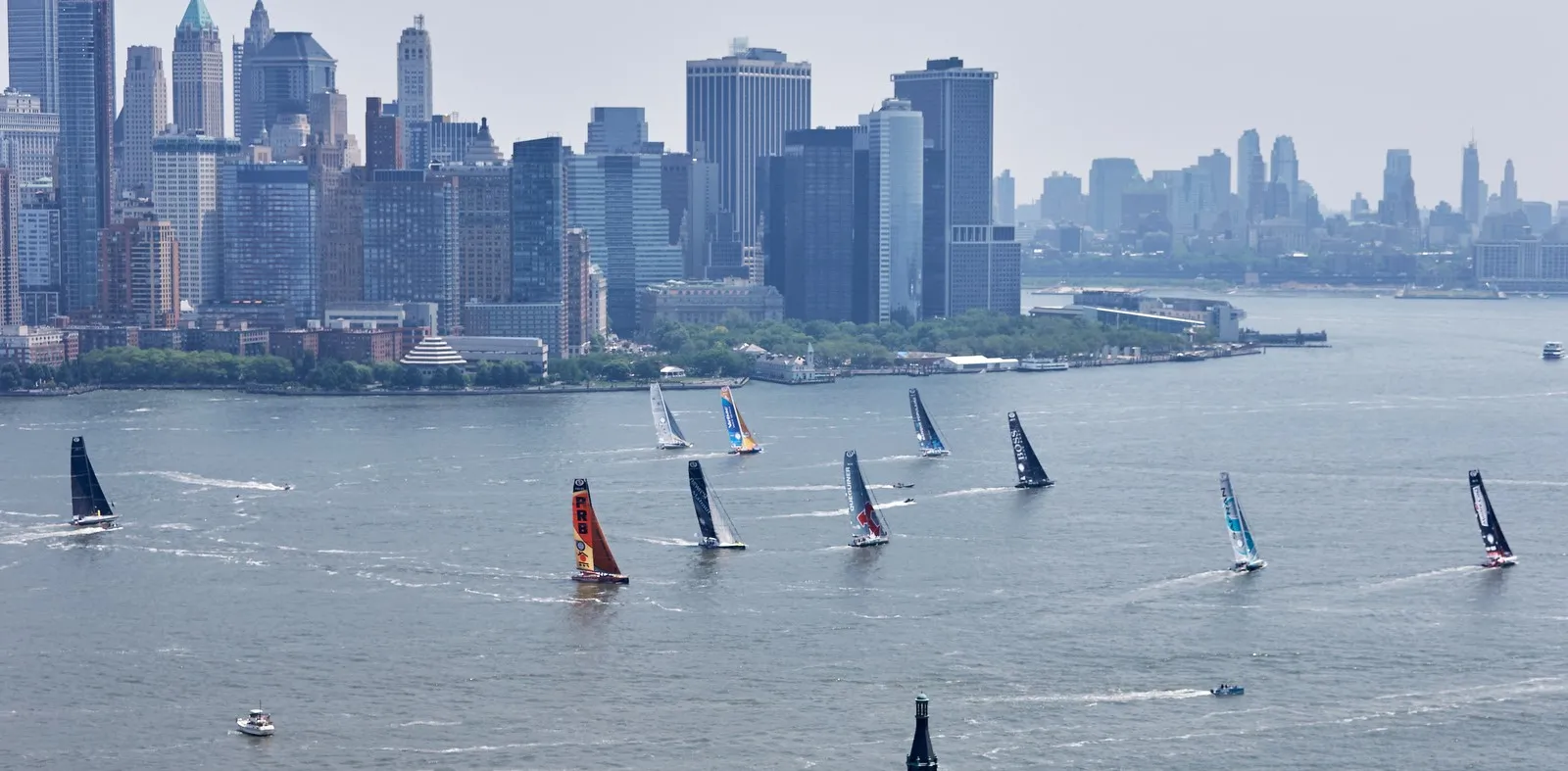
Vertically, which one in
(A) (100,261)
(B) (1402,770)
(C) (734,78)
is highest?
(C) (734,78)

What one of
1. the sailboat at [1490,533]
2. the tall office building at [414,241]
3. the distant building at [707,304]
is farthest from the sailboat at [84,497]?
the distant building at [707,304]

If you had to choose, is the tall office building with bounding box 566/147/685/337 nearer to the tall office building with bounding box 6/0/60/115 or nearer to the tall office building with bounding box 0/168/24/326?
the tall office building with bounding box 0/168/24/326

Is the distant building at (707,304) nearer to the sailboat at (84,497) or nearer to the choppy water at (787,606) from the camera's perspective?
the choppy water at (787,606)

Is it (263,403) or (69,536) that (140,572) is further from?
(263,403)

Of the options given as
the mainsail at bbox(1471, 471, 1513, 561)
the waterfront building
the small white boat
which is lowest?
the small white boat

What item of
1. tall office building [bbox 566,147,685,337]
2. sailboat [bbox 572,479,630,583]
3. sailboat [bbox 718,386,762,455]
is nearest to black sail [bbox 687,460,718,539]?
sailboat [bbox 572,479,630,583]

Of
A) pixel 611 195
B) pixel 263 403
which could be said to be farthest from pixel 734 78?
pixel 263 403

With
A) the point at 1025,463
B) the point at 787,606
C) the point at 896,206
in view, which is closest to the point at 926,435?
the point at 1025,463
